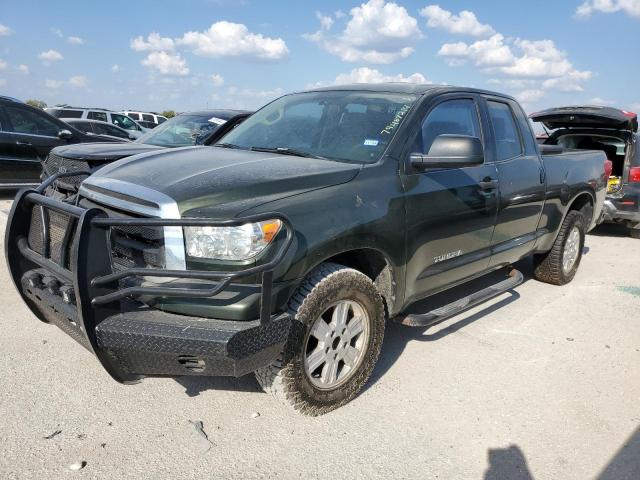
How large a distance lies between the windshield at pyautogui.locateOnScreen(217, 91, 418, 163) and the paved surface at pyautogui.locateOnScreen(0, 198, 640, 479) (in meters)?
1.51

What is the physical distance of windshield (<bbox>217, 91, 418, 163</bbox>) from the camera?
337 cm

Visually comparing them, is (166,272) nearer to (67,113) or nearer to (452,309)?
(452,309)

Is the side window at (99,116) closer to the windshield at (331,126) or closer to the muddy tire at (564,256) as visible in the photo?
the windshield at (331,126)

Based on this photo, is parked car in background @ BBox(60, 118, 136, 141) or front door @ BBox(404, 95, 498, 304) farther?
parked car in background @ BBox(60, 118, 136, 141)

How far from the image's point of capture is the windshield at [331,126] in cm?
337

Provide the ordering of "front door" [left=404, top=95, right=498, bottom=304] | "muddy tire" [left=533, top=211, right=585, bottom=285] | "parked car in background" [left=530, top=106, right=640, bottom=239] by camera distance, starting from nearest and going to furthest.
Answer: "front door" [left=404, top=95, right=498, bottom=304]
"muddy tire" [left=533, top=211, right=585, bottom=285]
"parked car in background" [left=530, top=106, right=640, bottom=239]

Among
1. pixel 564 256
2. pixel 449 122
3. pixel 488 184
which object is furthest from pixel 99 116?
pixel 488 184

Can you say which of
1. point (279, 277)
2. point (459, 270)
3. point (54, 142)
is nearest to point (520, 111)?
point (459, 270)

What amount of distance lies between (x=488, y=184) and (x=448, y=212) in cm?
63

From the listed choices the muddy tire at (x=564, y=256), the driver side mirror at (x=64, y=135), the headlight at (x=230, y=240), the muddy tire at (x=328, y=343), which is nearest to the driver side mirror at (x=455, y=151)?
the muddy tire at (x=328, y=343)

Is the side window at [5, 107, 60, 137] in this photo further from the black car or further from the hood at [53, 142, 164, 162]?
the hood at [53, 142, 164, 162]

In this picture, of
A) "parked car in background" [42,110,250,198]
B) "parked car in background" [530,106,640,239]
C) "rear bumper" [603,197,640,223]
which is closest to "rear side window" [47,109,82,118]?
"parked car in background" [42,110,250,198]

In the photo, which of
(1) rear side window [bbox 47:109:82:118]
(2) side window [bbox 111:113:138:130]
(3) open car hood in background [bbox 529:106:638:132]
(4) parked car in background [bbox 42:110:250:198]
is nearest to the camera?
(4) parked car in background [bbox 42:110:250:198]

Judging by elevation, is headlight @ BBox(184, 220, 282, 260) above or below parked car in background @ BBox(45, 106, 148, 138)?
below
